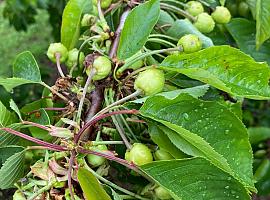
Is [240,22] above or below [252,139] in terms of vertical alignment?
above

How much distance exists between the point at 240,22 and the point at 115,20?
0.38 metres

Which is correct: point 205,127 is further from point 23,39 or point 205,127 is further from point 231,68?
point 23,39

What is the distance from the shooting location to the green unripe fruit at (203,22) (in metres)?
1.29

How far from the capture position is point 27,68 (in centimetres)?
117

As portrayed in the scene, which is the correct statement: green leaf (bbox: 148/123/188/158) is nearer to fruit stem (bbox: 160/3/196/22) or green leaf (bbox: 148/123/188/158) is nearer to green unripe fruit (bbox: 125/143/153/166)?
green unripe fruit (bbox: 125/143/153/166)

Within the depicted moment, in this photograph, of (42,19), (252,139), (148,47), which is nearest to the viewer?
(148,47)

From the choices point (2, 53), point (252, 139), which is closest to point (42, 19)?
point (2, 53)

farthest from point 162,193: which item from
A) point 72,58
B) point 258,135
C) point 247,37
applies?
point 258,135

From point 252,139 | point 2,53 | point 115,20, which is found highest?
point 115,20

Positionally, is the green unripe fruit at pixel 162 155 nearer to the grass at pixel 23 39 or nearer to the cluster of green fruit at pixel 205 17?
the cluster of green fruit at pixel 205 17

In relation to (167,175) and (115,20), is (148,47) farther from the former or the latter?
(167,175)

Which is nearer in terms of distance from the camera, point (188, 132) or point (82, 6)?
point (188, 132)

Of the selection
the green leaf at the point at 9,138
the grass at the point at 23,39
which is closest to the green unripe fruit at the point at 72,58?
the green leaf at the point at 9,138

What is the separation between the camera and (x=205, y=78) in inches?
35.4
